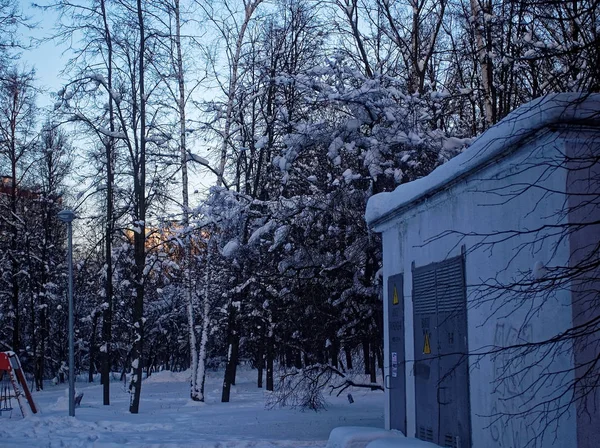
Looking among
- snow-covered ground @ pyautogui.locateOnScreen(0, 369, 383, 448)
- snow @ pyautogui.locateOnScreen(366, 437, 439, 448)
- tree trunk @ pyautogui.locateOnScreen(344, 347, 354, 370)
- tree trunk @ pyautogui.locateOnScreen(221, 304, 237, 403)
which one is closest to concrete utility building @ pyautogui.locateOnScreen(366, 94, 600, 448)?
snow @ pyautogui.locateOnScreen(366, 437, 439, 448)

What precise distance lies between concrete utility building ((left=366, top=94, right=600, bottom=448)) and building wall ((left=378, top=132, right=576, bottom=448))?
0.02m

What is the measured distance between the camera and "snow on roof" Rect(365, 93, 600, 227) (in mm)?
5453

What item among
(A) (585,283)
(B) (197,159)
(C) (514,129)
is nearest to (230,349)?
(B) (197,159)

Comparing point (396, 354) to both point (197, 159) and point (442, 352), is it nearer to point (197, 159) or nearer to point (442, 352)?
point (442, 352)

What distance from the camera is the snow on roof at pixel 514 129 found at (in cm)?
545

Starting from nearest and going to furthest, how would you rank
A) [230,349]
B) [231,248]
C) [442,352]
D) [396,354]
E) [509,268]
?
1. [509,268]
2. [442,352]
3. [396,354]
4. [231,248]
5. [230,349]

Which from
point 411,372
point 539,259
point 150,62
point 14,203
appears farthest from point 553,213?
point 14,203

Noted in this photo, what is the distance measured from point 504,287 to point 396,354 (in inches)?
204

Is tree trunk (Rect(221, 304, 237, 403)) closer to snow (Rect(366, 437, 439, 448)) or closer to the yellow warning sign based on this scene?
the yellow warning sign

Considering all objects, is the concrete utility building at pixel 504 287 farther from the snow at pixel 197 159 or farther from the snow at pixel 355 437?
the snow at pixel 197 159

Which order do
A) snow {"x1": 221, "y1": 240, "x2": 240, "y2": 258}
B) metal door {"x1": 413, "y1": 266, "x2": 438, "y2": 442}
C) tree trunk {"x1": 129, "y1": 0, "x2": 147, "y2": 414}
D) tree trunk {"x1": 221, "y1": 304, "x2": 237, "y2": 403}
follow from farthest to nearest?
1. tree trunk {"x1": 221, "y1": 304, "x2": 237, "y2": 403}
2. tree trunk {"x1": 129, "y1": 0, "x2": 147, "y2": 414}
3. snow {"x1": 221, "y1": 240, "x2": 240, "y2": 258}
4. metal door {"x1": 413, "y1": 266, "x2": 438, "y2": 442}

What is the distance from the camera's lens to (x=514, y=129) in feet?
19.5

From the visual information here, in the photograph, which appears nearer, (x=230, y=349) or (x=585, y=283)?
(x=585, y=283)

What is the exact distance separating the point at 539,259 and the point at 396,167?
882cm
